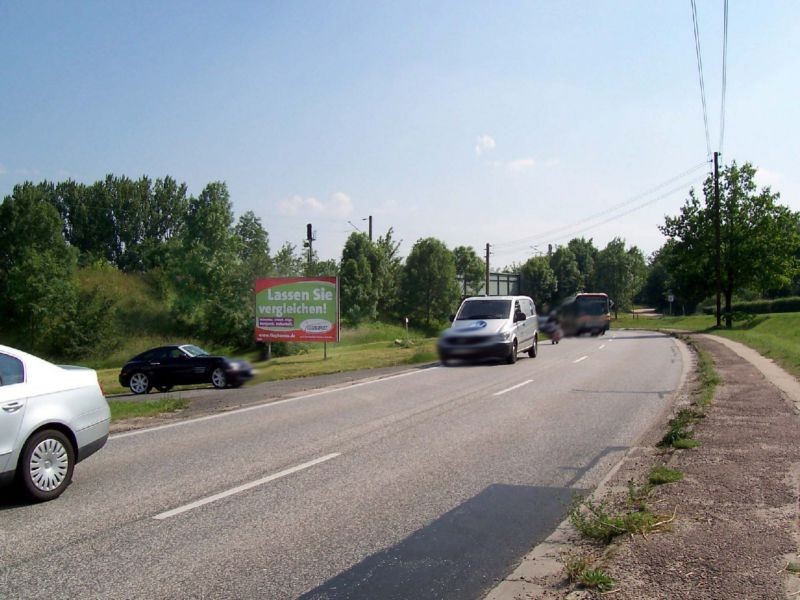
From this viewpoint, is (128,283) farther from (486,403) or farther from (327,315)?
(486,403)

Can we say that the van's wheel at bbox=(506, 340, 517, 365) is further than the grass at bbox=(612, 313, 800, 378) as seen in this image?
No

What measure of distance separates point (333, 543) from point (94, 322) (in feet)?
27.4

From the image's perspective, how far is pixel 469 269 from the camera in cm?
729

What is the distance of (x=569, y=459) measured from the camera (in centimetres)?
1034

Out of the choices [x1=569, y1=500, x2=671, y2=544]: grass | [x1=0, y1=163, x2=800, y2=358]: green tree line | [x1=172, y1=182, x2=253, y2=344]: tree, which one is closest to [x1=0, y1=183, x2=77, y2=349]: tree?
[x1=0, y1=163, x2=800, y2=358]: green tree line

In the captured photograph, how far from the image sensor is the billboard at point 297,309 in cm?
858

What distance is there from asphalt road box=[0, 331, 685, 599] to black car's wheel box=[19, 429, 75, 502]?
220 millimetres

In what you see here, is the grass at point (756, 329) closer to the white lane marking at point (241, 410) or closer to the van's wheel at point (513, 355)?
the van's wheel at point (513, 355)

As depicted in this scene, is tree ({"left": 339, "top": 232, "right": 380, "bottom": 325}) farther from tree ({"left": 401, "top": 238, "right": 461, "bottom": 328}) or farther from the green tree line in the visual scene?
tree ({"left": 401, "top": 238, "right": 461, "bottom": 328})

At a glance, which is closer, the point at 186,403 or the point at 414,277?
the point at 414,277

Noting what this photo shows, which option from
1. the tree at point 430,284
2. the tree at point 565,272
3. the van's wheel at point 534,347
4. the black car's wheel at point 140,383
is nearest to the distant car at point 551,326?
the tree at point 565,272

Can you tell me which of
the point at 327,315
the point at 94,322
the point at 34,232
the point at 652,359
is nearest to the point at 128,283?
the point at 94,322

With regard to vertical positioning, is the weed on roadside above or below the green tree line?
below

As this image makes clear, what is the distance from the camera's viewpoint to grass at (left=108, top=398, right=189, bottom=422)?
595 inches
